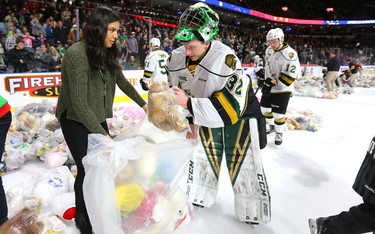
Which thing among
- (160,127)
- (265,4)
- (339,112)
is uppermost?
(265,4)

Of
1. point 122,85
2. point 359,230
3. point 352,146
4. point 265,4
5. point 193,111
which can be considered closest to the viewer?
point 359,230

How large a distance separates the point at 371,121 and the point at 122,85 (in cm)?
590

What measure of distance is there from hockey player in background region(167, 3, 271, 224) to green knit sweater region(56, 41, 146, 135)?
1.36 ft

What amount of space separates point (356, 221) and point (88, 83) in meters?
1.53

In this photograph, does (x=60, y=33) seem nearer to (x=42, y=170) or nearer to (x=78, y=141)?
(x=42, y=170)

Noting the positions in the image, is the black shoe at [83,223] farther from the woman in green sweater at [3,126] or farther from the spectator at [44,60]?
the spectator at [44,60]

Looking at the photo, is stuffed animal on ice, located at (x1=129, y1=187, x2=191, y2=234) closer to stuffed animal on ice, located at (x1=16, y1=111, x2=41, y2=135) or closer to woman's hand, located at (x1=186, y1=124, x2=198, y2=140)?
woman's hand, located at (x1=186, y1=124, x2=198, y2=140)

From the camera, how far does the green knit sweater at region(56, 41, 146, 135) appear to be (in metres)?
1.40

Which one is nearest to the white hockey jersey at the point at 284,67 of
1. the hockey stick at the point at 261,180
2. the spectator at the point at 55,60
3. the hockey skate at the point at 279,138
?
the hockey skate at the point at 279,138

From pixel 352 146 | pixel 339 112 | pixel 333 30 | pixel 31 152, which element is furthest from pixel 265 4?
pixel 31 152

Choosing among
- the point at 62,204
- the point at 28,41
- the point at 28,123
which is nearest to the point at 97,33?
the point at 62,204

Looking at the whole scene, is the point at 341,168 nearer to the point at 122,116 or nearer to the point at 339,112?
the point at 122,116

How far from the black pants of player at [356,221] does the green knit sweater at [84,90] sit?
1311mm

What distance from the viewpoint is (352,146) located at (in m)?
4.18
